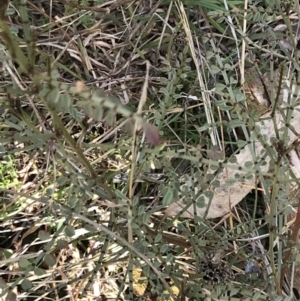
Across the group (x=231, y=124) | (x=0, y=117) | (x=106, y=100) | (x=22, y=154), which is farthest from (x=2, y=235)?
(x=106, y=100)

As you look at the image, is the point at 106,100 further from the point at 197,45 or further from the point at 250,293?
the point at 197,45

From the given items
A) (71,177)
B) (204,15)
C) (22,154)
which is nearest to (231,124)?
(71,177)

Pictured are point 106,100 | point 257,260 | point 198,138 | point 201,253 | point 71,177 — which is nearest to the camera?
point 106,100

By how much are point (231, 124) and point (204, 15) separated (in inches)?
24.5

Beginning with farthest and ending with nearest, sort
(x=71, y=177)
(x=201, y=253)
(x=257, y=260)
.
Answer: (x=257, y=260)
(x=201, y=253)
(x=71, y=177)

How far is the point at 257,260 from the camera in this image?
3.82 ft

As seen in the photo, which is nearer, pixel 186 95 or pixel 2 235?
pixel 186 95

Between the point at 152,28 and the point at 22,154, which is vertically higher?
the point at 152,28

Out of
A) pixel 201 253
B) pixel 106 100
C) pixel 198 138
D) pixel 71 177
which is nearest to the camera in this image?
pixel 106 100

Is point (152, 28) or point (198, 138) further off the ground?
point (152, 28)

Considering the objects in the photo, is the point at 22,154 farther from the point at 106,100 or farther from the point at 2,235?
the point at 106,100

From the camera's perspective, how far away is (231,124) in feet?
2.45

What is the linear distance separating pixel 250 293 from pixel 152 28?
73cm

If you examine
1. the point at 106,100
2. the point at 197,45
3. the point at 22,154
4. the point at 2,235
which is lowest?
the point at 2,235
